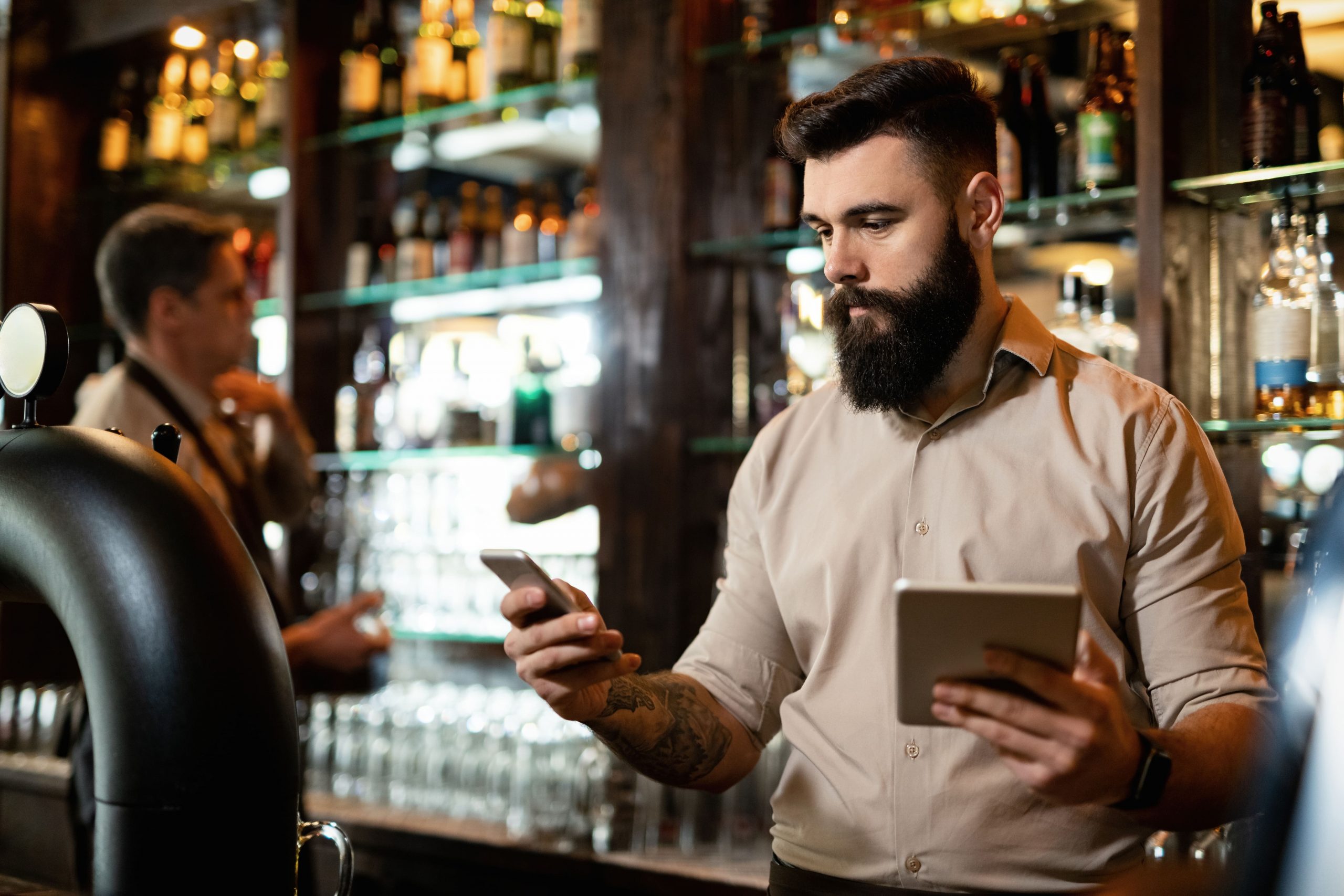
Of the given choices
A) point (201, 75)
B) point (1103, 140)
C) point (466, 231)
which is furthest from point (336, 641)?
point (201, 75)

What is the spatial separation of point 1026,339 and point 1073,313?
0.76m

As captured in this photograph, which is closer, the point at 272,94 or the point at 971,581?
the point at 971,581

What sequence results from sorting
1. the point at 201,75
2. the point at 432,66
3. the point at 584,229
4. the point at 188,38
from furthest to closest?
the point at 201,75, the point at 188,38, the point at 432,66, the point at 584,229

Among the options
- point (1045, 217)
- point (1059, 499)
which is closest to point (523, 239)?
point (1045, 217)

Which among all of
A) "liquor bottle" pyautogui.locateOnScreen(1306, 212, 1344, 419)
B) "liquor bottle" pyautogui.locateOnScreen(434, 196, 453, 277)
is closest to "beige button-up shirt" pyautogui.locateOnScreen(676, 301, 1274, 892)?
"liquor bottle" pyautogui.locateOnScreen(1306, 212, 1344, 419)

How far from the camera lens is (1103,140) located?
2.32 m

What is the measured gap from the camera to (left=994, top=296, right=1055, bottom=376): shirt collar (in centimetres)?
168

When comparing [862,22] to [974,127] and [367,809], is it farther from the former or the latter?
[367,809]

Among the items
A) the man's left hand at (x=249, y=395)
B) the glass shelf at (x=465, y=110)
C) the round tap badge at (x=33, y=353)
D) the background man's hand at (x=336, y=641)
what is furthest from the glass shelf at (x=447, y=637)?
the round tap badge at (x=33, y=353)

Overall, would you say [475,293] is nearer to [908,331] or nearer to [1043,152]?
[1043,152]

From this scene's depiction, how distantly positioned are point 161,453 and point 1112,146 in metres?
1.71

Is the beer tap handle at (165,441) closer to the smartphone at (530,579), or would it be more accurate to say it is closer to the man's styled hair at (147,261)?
the smartphone at (530,579)

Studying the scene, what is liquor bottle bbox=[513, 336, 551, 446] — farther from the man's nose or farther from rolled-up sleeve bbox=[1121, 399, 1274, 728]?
rolled-up sleeve bbox=[1121, 399, 1274, 728]

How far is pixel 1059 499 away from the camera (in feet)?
5.24
